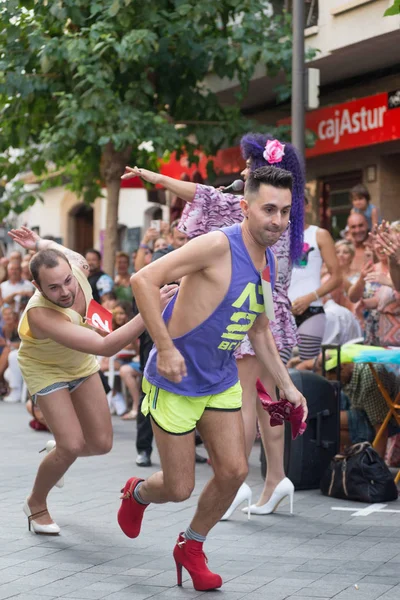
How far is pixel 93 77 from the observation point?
14922 mm

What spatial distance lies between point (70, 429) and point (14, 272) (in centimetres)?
1162

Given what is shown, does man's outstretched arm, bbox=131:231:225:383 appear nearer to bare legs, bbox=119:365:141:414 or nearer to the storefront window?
bare legs, bbox=119:365:141:414

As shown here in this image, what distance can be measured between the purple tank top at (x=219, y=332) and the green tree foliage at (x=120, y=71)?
374 inches

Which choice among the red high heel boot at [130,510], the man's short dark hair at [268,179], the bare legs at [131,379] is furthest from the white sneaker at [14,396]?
the man's short dark hair at [268,179]

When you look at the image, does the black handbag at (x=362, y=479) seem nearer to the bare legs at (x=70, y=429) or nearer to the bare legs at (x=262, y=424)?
the bare legs at (x=262, y=424)

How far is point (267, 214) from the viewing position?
18.2ft

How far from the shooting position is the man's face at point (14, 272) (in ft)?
59.6

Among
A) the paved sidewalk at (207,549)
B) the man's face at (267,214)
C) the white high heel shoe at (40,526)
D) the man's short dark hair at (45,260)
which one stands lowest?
the paved sidewalk at (207,549)

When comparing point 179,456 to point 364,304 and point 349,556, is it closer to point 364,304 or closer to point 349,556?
point 349,556

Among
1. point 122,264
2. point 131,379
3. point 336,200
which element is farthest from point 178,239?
point 336,200

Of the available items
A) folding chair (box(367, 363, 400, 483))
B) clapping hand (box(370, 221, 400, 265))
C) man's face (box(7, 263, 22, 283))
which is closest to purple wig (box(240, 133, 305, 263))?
clapping hand (box(370, 221, 400, 265))

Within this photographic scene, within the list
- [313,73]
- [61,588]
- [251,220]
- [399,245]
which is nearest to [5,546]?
[61,588]

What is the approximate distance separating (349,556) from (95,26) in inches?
390

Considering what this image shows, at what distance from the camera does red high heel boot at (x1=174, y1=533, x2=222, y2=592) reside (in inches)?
219
